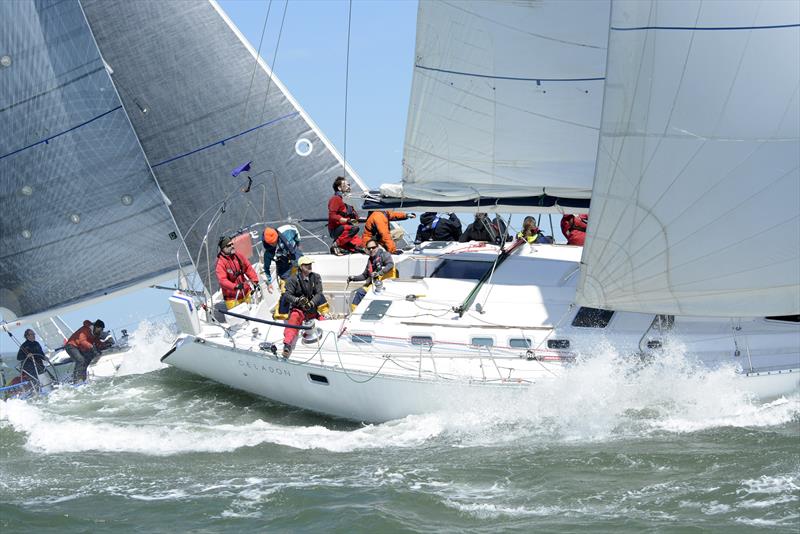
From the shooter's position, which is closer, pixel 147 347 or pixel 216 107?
pixel 147 347

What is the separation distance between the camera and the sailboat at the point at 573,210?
9625mm

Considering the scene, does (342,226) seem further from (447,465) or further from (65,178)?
(447,465)

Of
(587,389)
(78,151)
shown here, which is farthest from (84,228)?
(587,389)

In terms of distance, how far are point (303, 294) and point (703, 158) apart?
4.53 m

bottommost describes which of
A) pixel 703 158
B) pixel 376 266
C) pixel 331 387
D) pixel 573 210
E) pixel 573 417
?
pixel 573 417

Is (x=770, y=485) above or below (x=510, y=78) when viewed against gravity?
below

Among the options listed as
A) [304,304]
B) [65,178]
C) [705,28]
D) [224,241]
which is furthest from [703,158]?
[65,178]

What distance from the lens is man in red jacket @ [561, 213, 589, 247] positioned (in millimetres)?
13750

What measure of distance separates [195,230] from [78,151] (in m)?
1.94

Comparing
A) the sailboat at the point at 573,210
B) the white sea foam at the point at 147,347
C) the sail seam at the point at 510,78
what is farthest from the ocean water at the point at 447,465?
the sail seam at the point at 510,78

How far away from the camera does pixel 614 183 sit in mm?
10094

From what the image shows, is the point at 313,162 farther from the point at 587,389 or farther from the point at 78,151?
the point at 587,389

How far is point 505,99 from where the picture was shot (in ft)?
39.1

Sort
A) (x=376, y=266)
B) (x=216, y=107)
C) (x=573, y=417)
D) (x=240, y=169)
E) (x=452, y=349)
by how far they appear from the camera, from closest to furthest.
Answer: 1. (x=573, y=417)
2. (x=452, y=349)
3. (x=376, y=266)
4. (x=240, y=169)
5. (x=216, y=107)
